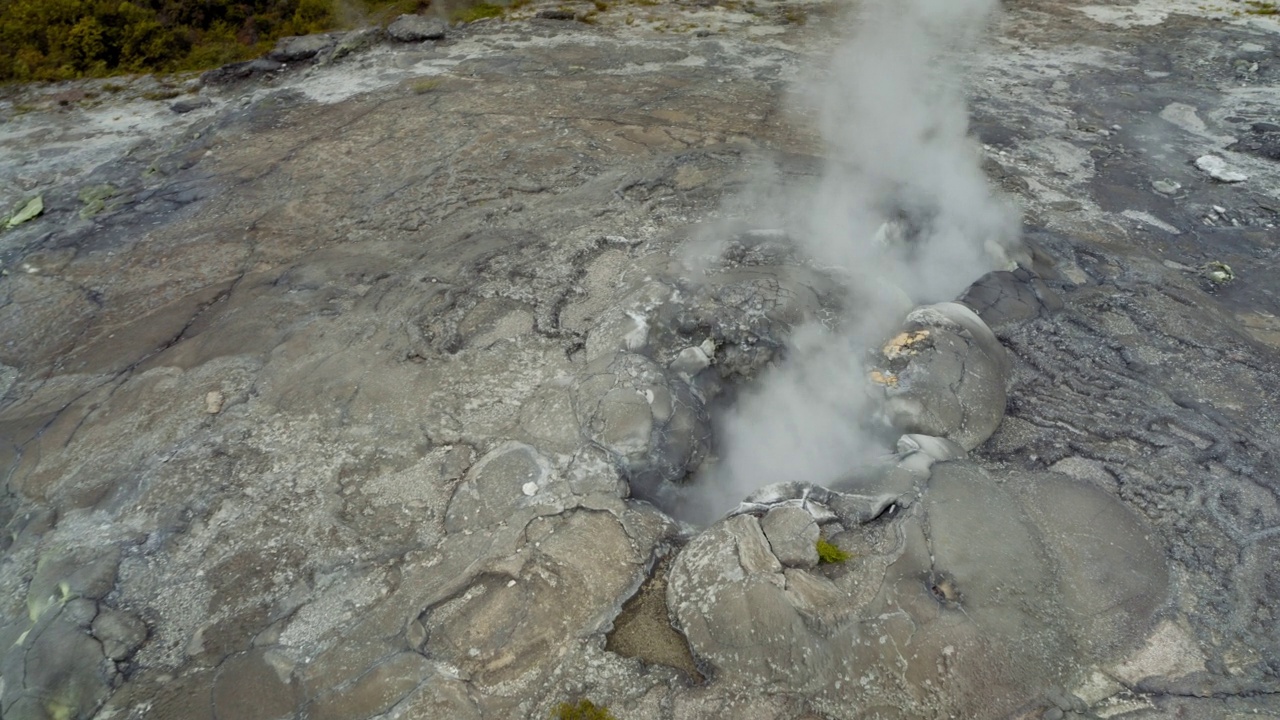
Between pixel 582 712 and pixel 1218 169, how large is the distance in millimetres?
6861

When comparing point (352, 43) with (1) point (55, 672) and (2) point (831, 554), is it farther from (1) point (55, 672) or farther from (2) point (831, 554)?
(2) point (831, 554)

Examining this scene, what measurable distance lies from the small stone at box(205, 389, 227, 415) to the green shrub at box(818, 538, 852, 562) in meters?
3.42

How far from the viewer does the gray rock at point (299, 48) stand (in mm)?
8859

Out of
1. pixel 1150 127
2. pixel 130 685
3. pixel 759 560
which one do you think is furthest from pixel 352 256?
pixel 1150 127

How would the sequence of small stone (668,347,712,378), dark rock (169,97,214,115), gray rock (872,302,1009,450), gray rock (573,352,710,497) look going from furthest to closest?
dark rock (169,97,214,115) → small stone (668,347,712,378) → gray rock (872,302,1009,450) → gray rock (573,352,710,497)

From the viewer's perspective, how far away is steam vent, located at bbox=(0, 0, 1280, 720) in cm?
288

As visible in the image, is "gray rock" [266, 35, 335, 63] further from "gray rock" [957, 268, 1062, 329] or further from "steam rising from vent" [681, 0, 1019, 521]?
"gray rock" [957, 268, 1062, 329]

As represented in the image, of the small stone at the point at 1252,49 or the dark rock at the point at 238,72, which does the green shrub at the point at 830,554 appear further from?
the small stone at the point at 1252,49

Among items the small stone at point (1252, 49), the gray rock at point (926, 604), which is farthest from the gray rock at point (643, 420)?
the small stone at point (1252, 49)

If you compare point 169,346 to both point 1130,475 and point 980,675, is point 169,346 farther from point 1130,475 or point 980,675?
point 1130,475

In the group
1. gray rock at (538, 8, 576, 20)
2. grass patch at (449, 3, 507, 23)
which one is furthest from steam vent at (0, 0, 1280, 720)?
grass patch at (449, 3, 507, 23)

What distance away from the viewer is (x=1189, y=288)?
488 centimetres

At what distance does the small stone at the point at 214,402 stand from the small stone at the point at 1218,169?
307 inches

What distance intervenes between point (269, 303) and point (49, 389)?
4.48 ft
